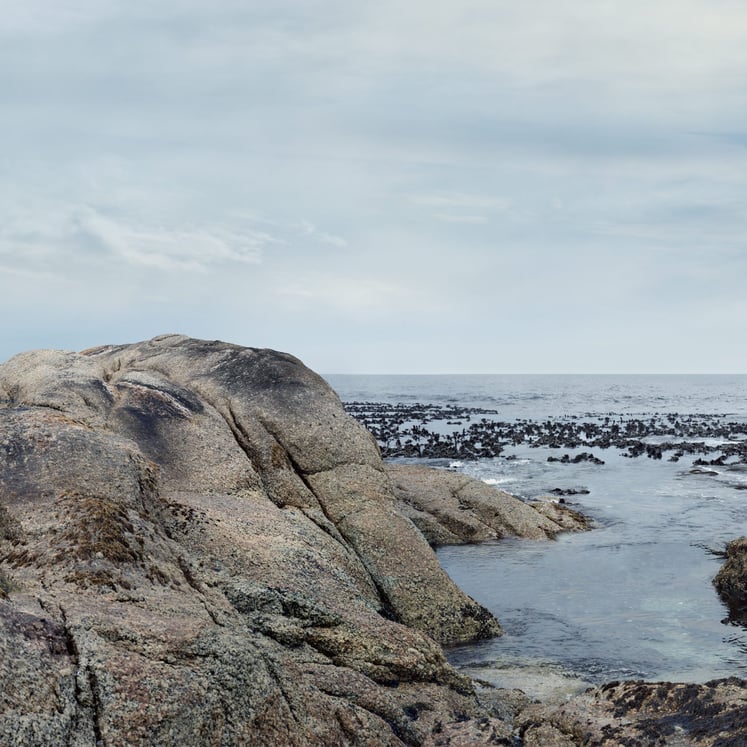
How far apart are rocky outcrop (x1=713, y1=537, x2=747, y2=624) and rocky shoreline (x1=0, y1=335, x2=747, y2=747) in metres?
6.47

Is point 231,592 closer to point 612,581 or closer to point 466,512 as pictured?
point 612,581

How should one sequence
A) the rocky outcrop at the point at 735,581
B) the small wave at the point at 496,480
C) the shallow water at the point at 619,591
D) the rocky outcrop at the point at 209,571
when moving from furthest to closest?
the small wave at the point at 496,480 → the rocky outcrop at the point at 735,581 → the shallow water at the point at 619,591 → the rocky outcrop at the point at 209,571

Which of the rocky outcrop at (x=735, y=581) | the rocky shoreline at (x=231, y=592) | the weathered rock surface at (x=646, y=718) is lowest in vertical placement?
the rocky outcrop at (x=735, y=581)

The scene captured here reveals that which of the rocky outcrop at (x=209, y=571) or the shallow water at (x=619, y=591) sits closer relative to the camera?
the rocky outcrop at (x=209, y=571)

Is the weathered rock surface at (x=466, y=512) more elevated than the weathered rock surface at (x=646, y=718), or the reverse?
the weathered rock surface at (x=646, y=718)

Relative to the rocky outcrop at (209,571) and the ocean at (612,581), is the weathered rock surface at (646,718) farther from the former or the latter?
the ocean at (612,581)

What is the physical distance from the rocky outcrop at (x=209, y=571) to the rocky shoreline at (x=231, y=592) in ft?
0.08

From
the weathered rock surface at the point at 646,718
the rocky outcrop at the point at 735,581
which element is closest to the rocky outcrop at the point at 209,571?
the weathered rock surface at the point at 646,718

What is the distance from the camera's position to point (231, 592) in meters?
9.38

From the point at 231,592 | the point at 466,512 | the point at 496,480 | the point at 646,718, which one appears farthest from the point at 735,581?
the point at 496,480

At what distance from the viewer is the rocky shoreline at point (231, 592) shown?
636 centimetres

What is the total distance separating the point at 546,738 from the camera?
859 centimetres

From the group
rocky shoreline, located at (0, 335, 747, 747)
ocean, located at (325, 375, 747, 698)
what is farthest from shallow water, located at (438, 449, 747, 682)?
rocky shoreline, located at (0, 335, 747, 747)

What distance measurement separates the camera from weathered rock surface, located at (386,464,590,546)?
76.9 feet
